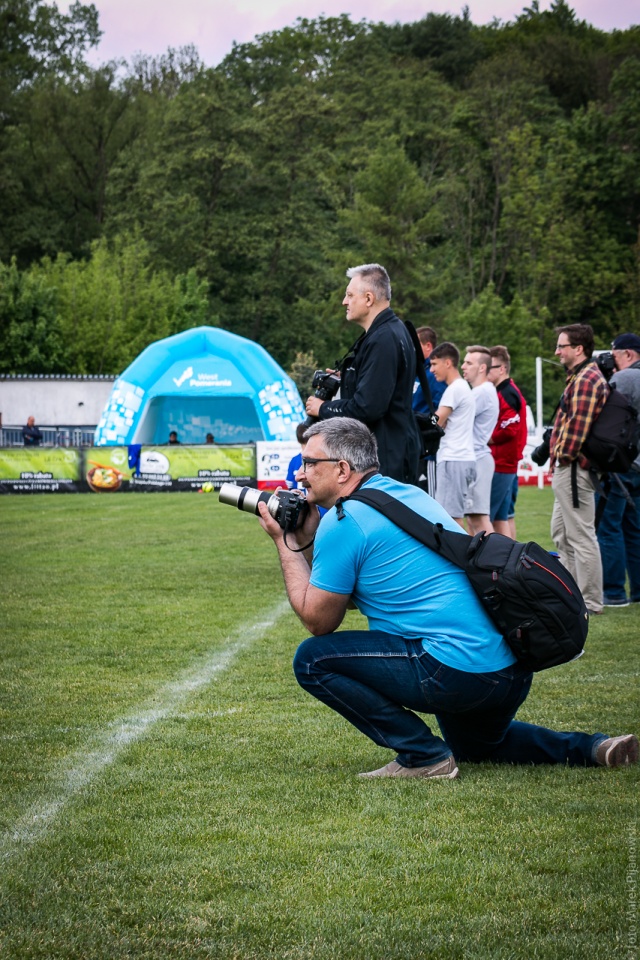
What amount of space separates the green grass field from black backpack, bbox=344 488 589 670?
538 millimetres

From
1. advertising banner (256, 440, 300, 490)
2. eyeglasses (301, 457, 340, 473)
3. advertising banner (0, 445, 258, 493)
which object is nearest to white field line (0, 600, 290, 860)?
eyeglasses (301, 457, 340, 473)

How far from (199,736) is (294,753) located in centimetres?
54

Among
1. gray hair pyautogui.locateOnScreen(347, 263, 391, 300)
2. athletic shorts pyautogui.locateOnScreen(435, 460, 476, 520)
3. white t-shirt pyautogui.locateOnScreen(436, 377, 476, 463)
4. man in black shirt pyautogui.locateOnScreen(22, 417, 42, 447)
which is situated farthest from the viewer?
man in black shirt pyautogui.locateOnScreen(22, 417, 42, 447)

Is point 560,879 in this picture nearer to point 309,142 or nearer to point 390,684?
point 390,684

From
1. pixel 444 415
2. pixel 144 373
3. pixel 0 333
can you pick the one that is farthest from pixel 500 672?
pixel 0 333

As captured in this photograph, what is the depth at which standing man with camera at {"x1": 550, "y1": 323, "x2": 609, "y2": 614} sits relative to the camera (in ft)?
27.6

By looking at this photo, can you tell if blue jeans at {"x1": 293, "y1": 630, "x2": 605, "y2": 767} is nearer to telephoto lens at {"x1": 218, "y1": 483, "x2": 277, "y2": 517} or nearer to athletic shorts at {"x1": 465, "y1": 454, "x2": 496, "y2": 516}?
telephoto lens at {"x1": 218, "y1": 483, "x2": 277, "y2": 517}

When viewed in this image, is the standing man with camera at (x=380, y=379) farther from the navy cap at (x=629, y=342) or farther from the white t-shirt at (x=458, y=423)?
the navy cap at (x=629, y=342)

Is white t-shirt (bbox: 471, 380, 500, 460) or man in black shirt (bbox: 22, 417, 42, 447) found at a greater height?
white t-shirt (bbox: 471, 380, 500, 460)

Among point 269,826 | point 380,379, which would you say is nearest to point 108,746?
point 269,826

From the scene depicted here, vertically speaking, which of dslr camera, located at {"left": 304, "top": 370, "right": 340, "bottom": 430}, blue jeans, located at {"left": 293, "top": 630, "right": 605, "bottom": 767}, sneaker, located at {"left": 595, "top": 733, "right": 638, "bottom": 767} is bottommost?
sneaker, located at {"left": 595, "top": 733, "right": 638, "bottom": 767}

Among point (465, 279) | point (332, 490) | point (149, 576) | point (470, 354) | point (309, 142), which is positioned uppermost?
point (309, 142)

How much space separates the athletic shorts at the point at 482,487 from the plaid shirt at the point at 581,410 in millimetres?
2013

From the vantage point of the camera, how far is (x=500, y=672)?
4.23 meters
